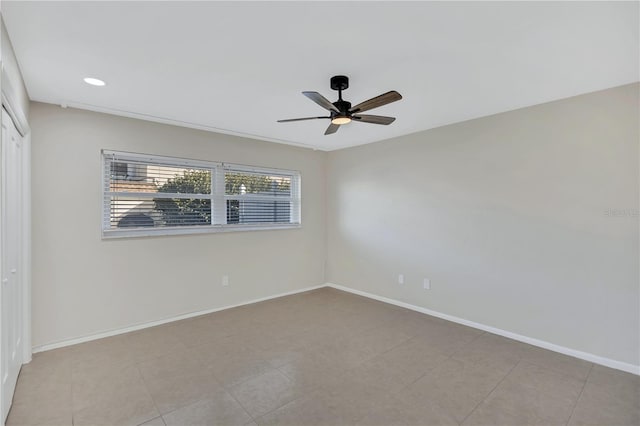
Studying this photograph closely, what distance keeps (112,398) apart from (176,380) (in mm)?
423

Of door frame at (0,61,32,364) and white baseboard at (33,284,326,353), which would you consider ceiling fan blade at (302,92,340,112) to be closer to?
door frame at (0,61,32,364)

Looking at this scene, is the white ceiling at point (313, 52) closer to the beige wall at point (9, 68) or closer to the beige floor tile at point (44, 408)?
the beige wall at point (9, 68)

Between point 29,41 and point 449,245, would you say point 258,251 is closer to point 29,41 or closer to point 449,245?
point 449,245

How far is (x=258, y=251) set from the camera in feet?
14.8

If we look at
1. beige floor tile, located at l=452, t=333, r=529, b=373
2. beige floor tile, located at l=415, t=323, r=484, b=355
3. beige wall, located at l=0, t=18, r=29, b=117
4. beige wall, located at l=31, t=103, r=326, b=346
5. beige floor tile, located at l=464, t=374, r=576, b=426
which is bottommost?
beige floor tile, located at l=464, t=374, r=576, b=426

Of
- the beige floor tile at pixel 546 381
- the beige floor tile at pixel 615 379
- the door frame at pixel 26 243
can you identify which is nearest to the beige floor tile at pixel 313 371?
the beige floor tile at pixel 546 381

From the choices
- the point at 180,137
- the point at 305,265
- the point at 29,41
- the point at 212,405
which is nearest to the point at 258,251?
the point at 305,265

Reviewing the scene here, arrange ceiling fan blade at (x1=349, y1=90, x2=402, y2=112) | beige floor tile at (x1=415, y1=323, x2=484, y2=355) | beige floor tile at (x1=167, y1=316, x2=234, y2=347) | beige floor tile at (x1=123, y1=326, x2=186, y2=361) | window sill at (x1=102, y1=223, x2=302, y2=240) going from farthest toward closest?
window sill at (x1=102, y1=223, x2=302, y2=240)
beige floor tile at (x1=167, y1=316, x2=234, y2=347)
beige floor tile at (x1=415, y1=323, x2=484, y2=355)
beige floor tile at (x1=123, y1=326, x2=186, y2=361)
ceiling fan blade at (x1=349, y1=90, x2=402, y2=112)

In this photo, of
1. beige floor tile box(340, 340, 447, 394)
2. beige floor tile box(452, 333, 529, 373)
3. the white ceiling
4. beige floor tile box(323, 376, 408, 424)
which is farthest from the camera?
beige floor tile box(452, 333, 529, 373)

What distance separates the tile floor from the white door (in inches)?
8.6

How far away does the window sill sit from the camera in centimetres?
334

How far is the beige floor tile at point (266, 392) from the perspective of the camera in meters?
2.12

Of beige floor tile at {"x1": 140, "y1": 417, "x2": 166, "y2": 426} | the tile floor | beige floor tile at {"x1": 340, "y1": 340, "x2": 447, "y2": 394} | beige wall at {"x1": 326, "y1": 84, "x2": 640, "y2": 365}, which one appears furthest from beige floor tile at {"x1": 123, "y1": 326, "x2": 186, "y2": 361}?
beige wall at {"x1": 326, "y1": 84, "x2": 640, "y2": 365}

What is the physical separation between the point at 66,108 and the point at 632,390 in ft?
18.1
